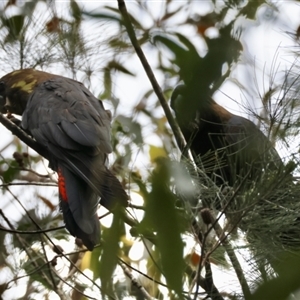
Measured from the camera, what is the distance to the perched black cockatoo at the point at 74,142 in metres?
2.02

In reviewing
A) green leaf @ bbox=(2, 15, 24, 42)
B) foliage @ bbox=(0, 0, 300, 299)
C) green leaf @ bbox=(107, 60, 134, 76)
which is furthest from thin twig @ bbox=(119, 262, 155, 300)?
green leaf @ bbox=(2, 15, 24, 42)

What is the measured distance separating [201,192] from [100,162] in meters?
0.66

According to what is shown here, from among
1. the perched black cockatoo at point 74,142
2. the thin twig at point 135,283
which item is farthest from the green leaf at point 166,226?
the thin twig at point 135,283

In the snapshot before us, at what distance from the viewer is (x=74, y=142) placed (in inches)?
93.0

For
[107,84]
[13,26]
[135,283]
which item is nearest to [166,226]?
[135,283]

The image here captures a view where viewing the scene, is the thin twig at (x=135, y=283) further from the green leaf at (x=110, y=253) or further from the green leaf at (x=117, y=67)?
the green leaf at (x=110, y=253)

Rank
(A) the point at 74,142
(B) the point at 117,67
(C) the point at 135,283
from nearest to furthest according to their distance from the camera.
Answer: (C) the point at 135,283 → (A) the point at 74,142 → (B) the point at 117,67

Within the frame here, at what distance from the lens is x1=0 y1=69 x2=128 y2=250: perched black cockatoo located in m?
2.02

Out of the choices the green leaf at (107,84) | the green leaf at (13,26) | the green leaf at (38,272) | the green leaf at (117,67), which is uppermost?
the green leaf at (13,26)

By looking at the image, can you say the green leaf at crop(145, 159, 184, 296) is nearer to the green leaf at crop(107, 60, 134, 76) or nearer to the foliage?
the foliage

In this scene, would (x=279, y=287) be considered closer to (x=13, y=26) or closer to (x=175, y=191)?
(x=175, y=191)

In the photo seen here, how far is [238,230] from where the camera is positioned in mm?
1575

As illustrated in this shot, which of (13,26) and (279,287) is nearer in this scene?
(279,287)

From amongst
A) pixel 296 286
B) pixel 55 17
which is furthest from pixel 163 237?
pixel 55 17
